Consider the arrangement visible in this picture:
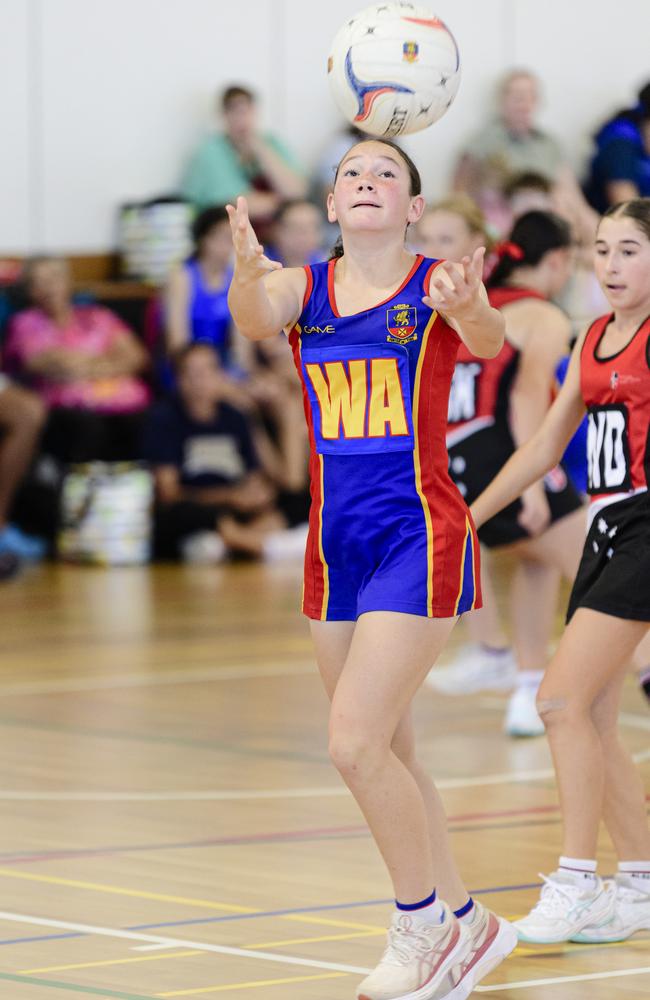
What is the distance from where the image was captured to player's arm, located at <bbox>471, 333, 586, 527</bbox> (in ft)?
16.3

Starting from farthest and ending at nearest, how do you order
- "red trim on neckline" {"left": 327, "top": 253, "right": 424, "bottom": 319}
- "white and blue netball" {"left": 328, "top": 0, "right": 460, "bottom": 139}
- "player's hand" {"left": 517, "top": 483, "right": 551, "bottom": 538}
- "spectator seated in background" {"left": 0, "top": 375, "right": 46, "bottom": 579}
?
"spectator seated in background" {"left": 0, "top": 375, "right": 46, "bottom": 579}, "player's hand" {"left": 517, "top": 483, "right": 551, "bottom": 538}, "white and blue netball" {"left": 328, "top": 0, "right": 460, "bottom": 139}, "red trim on neckline" {"left": 327, "top": 253, "right": 424, "bottom": 319}

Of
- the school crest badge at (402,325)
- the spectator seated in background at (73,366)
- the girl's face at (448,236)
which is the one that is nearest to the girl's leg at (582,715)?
the school crest badge at (402,325)

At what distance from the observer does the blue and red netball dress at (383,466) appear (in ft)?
13.9

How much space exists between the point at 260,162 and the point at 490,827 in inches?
379

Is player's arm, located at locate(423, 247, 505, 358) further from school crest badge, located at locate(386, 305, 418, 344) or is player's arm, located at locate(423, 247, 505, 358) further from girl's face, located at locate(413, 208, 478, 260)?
girl's face, located at locate(413, 208, 478, 260)

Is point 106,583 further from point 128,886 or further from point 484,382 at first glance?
point 128,886

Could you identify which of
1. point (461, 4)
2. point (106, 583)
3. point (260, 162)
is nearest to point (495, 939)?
point (106, 583)

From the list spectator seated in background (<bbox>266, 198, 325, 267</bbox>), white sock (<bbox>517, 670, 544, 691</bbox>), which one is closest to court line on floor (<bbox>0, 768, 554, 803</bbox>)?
white sock (<bbox>517, 670, 544, 691</bbox>)

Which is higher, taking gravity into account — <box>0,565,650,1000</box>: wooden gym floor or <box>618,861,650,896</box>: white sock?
<box>618,861,650,896</box>: white sock

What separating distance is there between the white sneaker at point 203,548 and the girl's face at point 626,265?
8143 millimetres

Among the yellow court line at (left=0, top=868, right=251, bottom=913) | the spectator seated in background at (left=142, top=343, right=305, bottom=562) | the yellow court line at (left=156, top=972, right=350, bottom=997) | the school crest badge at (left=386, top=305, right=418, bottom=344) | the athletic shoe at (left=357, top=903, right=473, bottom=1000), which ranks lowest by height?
the spectator seated in background at (left=142, top=343, right=305, bottom=562)

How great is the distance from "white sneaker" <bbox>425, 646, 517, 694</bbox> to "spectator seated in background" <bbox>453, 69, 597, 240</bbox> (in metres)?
7.55

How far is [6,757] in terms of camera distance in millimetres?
7027

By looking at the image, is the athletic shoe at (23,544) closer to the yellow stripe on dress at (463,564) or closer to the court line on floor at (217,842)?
the court line on floor at (217,842)
